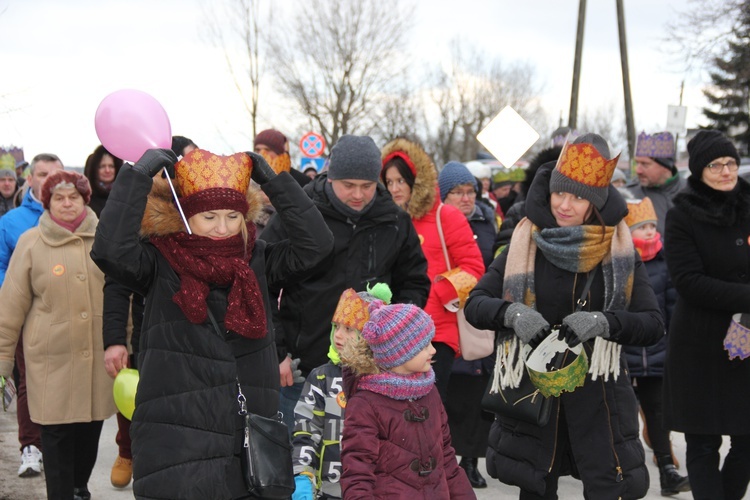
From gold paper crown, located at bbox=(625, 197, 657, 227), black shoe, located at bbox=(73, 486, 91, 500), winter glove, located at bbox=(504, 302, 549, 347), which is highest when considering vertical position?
gold paper crown, located at bbox=(625, 197, 657, 227)

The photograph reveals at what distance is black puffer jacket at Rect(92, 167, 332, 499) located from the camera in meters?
3.46

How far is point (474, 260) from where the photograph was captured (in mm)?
6320

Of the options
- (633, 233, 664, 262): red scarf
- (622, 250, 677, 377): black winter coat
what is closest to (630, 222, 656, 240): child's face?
(633, 233, 664, 262): red scarf

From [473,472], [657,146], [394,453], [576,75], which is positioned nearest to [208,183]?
[394,453]

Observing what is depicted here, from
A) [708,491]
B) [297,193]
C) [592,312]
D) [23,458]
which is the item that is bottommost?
[23,458]

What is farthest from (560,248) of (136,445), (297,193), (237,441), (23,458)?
(23,458)

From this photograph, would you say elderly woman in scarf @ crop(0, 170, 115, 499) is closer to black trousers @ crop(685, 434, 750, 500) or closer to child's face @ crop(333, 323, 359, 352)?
child's face @ crop(333, 323, 359, 352)

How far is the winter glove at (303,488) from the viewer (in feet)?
12.4

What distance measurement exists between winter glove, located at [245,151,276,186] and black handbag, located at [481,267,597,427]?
4.85ft

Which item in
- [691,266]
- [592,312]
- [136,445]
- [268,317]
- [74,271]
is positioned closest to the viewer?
[136,445]

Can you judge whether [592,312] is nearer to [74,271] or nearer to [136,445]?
[136,445]

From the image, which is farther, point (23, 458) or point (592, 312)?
point (23, 458)

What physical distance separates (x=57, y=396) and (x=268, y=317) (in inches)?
92.8

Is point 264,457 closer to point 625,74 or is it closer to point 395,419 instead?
point 395,419
